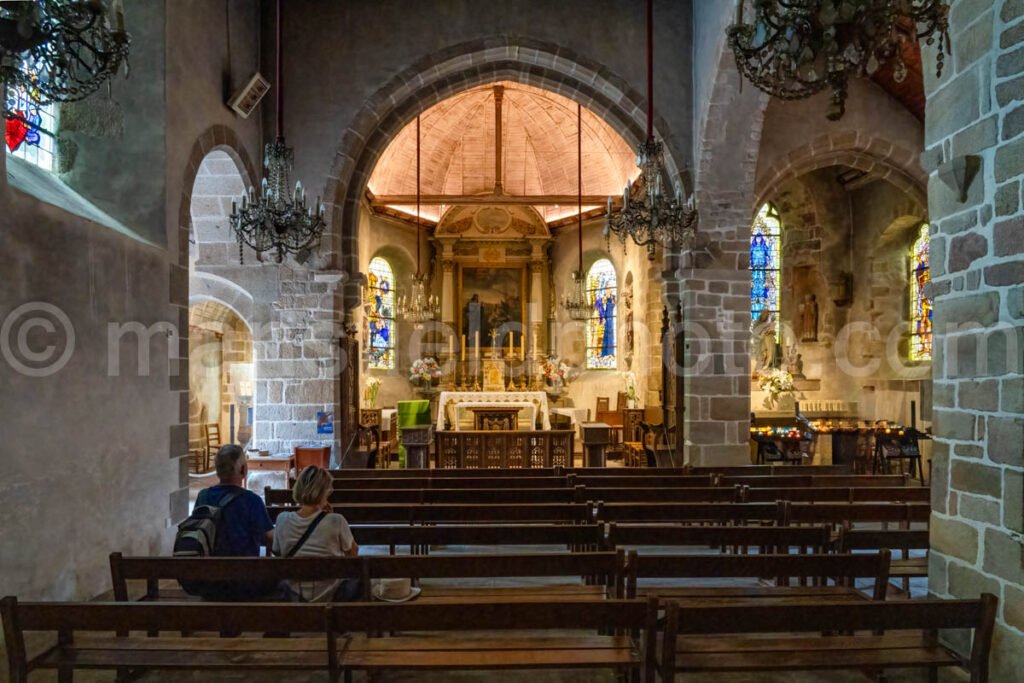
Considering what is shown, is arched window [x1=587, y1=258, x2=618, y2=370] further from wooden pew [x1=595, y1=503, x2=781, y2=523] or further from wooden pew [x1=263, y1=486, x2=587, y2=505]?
wooden pew [x1=595, y1=503, x2=781, y2=523]

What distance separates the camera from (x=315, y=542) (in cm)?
356

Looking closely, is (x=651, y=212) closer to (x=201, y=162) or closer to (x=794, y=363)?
(x=201, y=162)

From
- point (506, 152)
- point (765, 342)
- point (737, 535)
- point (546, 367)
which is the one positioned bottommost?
point (737, 535)

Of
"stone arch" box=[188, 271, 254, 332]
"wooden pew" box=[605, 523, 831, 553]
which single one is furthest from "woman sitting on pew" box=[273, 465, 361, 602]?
"stone arch" box=[188, 271, 254, 332]

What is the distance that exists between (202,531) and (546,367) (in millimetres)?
12489

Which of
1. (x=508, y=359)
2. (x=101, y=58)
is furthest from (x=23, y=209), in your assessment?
(x=508, y=359)

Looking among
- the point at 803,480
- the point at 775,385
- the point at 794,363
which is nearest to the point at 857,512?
the point at 803,480

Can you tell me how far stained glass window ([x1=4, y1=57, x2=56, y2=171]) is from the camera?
17.7 feet

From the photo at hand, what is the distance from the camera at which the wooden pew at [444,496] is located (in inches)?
224

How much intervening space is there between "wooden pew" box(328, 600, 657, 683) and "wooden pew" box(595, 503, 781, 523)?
5.40 ft

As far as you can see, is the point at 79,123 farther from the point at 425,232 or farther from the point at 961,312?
the point at 425,232

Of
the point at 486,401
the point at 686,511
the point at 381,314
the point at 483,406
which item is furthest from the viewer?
the point at 381,314

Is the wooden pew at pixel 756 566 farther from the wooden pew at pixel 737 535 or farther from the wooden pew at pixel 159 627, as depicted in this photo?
the wooden pew at pixel 159 627

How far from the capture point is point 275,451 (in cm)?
977
